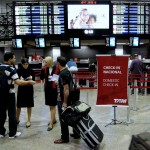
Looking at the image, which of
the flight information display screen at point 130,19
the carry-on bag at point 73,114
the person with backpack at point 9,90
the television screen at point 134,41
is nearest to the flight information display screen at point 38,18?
the flight information display screen at point 130,19

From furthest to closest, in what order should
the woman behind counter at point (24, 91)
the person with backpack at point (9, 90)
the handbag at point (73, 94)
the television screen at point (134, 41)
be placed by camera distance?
1. the television screen at point (134, 41)
2. the woman behind counter at point (24, 91)
3. the person with backpack at point (9, 90)
4. the handbag at point (73, 94)

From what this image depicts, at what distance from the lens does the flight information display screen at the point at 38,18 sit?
14.7 metres

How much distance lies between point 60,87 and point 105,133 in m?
1.38

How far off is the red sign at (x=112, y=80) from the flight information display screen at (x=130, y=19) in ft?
28.2

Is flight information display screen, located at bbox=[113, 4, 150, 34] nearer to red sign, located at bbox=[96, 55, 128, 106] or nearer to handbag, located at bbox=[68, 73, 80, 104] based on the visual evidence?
red sign, located at bbox=[96, 55, 128, 106]

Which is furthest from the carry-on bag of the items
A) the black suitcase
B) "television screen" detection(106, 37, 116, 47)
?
"television screen" detection(106, 37, 116, 47)

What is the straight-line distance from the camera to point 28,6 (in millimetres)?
14680

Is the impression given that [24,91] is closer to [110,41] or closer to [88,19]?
[88,19]

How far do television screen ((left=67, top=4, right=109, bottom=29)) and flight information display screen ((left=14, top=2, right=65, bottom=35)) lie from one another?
2.21 feet

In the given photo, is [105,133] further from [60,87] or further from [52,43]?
[52,43]

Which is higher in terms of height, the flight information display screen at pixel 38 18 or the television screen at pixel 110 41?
the flight information display screen at pixel 38 18

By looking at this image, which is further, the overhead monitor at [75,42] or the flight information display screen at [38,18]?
the overhead monitor at [75,42]

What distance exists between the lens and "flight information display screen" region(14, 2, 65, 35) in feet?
48.2

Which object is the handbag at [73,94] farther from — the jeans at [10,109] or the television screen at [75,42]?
the television screen at [75,42]
